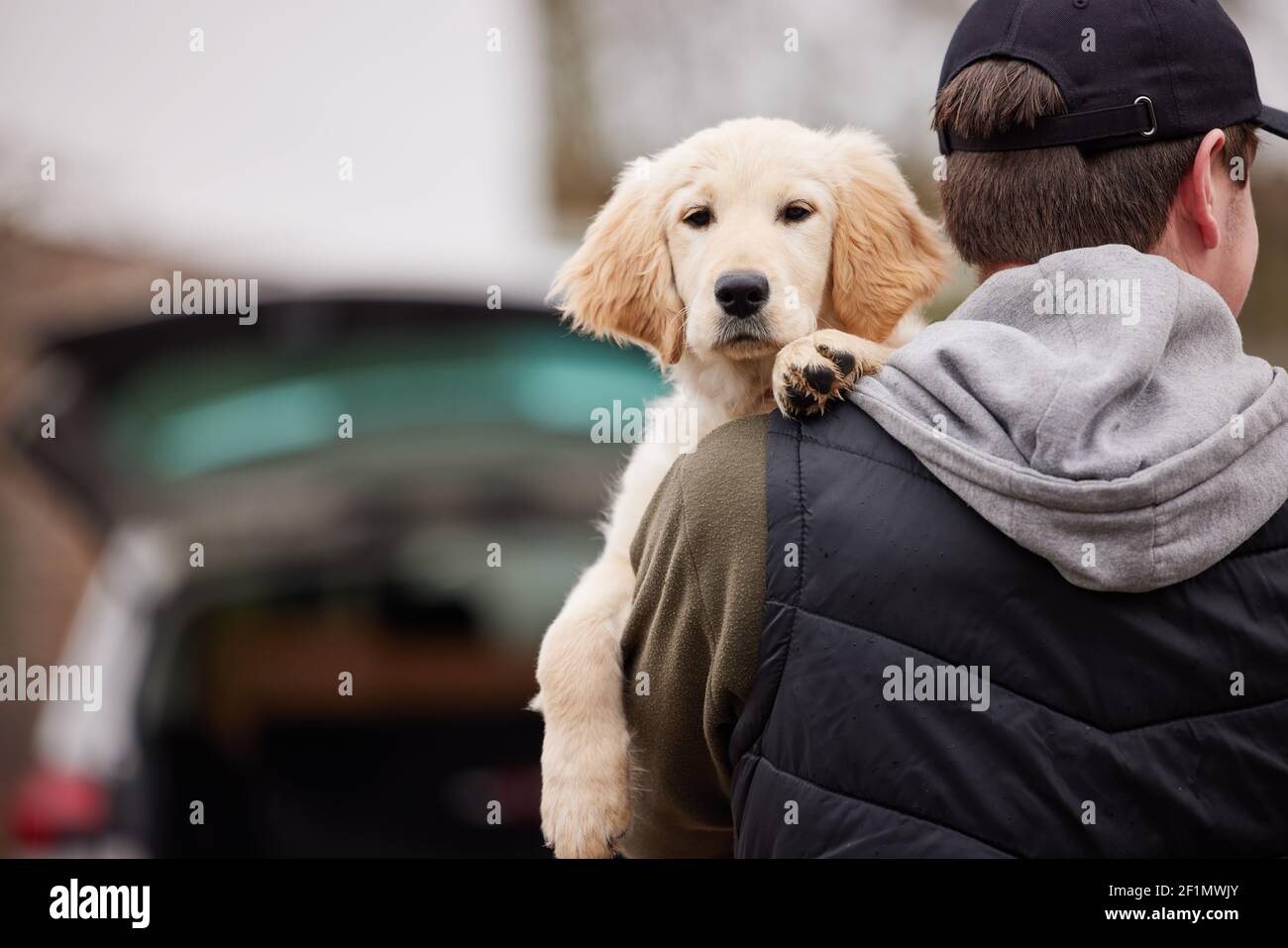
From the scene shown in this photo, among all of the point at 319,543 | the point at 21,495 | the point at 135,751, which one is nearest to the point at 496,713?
the point at 319,543

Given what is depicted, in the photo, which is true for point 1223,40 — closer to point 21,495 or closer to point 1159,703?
point 1159,703

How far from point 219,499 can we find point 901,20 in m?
5.31

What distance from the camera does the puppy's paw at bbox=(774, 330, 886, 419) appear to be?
1.90 m

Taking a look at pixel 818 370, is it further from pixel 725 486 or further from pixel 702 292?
pixel 702 292

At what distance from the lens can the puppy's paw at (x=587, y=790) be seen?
7.87ft

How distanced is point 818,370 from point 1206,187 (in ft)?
1.94

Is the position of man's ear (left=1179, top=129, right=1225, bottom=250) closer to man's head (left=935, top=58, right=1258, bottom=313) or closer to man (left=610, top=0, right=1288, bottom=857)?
man's head (left=935, top=58, right=1258, bottom=313)

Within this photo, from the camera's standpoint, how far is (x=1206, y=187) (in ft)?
6.30

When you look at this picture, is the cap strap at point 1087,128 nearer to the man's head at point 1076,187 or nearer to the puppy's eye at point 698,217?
the man's head at point 1076,187

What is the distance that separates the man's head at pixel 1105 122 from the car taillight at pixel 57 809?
3.04 meters

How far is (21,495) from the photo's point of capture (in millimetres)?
8648

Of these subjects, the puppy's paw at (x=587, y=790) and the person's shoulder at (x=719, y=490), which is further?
the puppy's paw at (x=587, y=790)

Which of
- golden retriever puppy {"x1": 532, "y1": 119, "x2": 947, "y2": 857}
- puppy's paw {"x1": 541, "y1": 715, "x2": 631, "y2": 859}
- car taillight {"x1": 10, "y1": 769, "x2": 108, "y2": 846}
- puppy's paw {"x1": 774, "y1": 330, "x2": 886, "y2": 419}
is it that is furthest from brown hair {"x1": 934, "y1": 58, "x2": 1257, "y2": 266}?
car taillight {"x1": 10, "y1": 769, "x2": 108, "y2": 846}

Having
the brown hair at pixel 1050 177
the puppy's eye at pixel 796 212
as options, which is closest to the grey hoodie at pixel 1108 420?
the brown hair at pixel 1050 177
